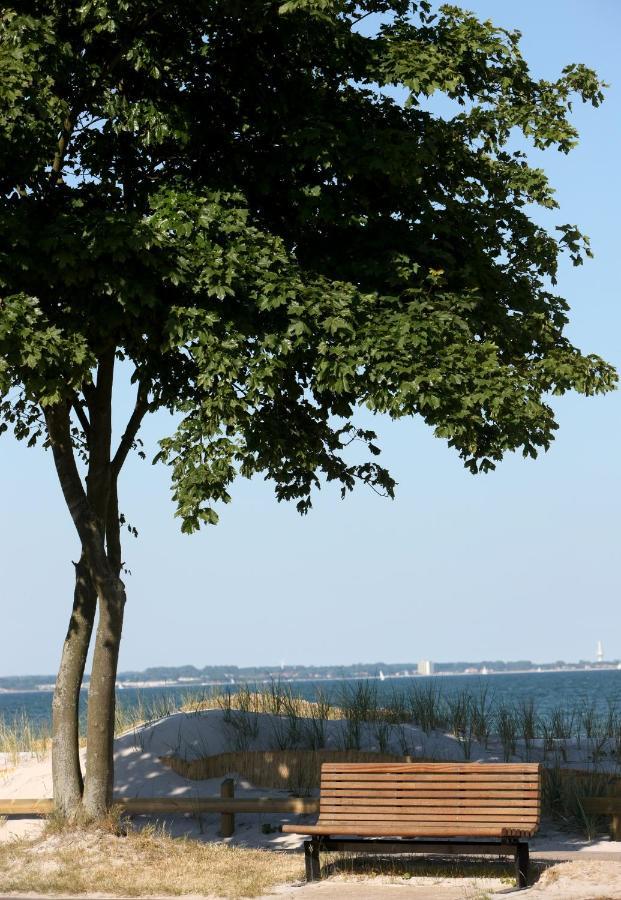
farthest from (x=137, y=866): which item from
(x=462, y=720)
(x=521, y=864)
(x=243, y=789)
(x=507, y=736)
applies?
(x=462, y=720)

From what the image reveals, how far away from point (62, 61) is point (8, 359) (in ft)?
9.76

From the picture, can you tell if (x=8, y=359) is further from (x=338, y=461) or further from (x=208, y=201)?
(x=338, y=461)

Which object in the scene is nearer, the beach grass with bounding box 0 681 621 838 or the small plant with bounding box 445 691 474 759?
the beach grass with bounding box 0 681 621 838

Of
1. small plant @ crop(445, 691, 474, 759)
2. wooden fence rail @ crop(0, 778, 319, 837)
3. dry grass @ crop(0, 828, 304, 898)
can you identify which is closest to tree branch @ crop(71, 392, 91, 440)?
wooden fence rail @ crop(0, 778, 319, 837)

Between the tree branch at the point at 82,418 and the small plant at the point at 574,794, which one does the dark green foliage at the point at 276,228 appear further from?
the small plant at the point at 574,794

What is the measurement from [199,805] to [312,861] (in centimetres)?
233

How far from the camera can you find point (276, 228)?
12.5 metres

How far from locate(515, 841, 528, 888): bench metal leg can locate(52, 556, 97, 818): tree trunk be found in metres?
4.50

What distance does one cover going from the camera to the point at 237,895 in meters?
9.92

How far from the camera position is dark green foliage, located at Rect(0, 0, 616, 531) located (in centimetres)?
1076

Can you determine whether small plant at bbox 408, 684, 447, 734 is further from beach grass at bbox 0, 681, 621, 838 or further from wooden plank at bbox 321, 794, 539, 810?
wooden plank at bbox 321, 794, 539, 810

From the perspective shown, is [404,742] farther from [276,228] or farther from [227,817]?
[276,228]

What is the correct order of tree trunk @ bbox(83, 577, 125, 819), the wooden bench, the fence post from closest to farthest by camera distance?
the wooden bench → tree trunk @ bbox(83, 577, 125, 819) → the fence post

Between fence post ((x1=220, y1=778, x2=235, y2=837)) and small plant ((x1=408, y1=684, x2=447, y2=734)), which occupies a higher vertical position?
small plant ((x1=408, y1=684, x2=447, y2=734))
